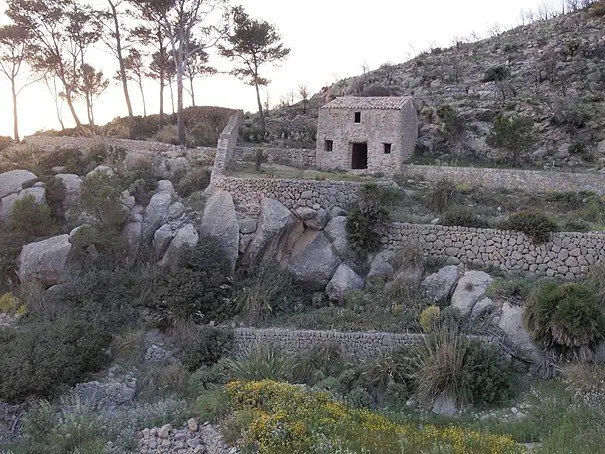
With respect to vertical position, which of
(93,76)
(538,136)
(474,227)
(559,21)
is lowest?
(474,227)

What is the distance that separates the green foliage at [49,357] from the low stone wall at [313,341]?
181 inches

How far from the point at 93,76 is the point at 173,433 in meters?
37.0

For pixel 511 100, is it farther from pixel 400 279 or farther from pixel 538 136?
pixel 400 279

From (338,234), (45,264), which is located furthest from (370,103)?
(45,264)

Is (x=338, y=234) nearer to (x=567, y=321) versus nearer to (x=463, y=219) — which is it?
(x=463, y=219)

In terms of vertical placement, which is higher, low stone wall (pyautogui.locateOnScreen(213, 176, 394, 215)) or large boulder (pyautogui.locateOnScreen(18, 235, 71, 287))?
low stone wall (pyautogui.locateOnScreen(213, 176, 394, 215))

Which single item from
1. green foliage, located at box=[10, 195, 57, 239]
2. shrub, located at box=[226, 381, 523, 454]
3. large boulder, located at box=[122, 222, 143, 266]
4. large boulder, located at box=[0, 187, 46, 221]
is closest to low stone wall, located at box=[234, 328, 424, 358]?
shrub, located at box=[226, 381, 523, 454]

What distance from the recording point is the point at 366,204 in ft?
69.9

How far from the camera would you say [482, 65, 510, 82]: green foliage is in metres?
44.3

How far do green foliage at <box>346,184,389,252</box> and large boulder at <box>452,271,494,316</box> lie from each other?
370 cm

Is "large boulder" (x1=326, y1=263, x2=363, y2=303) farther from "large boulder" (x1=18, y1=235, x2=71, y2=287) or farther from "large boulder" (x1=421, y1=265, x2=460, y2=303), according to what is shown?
"large boulder" (x1=18, y1=235, x2=71, y2=287)

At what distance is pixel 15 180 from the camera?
957 inches

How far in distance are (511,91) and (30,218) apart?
34.5 meters

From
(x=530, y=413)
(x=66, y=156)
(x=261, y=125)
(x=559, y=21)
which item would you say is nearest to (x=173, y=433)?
(x=530, y=413)
